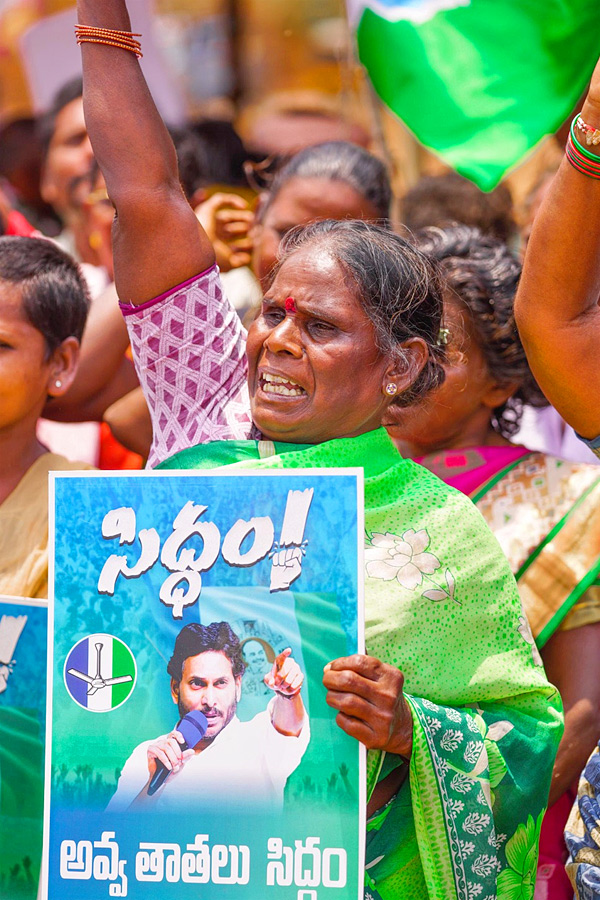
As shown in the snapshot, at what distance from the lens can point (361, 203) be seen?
347 centimetres

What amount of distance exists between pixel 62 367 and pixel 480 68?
1.76 m

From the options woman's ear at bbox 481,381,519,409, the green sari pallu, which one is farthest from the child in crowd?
woman's ear at bbox 481,381,519,409

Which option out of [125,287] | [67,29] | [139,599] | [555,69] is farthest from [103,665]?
[67,29]

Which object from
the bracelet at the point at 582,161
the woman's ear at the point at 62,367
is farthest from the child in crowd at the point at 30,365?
the bracelet at the point at 582,161

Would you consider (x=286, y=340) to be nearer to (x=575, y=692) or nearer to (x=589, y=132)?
(x=589, y=132)

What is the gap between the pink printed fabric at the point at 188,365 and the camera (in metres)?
2.11

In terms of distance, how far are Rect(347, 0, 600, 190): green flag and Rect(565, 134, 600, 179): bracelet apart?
1.56m

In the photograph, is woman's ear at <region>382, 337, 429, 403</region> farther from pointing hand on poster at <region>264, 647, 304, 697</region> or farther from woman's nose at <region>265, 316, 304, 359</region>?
pointing hand on poster at <region>264, 647, 304, 697</region>

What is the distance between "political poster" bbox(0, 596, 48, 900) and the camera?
2.06m

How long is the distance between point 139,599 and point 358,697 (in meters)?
0.34

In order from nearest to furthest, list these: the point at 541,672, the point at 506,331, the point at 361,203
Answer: the point at 541,672 → the point at 506,331 → the point at 361,203

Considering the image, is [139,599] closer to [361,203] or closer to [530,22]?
[361,203]

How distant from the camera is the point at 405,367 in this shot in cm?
216

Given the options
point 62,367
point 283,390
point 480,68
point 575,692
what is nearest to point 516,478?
point 575,692
